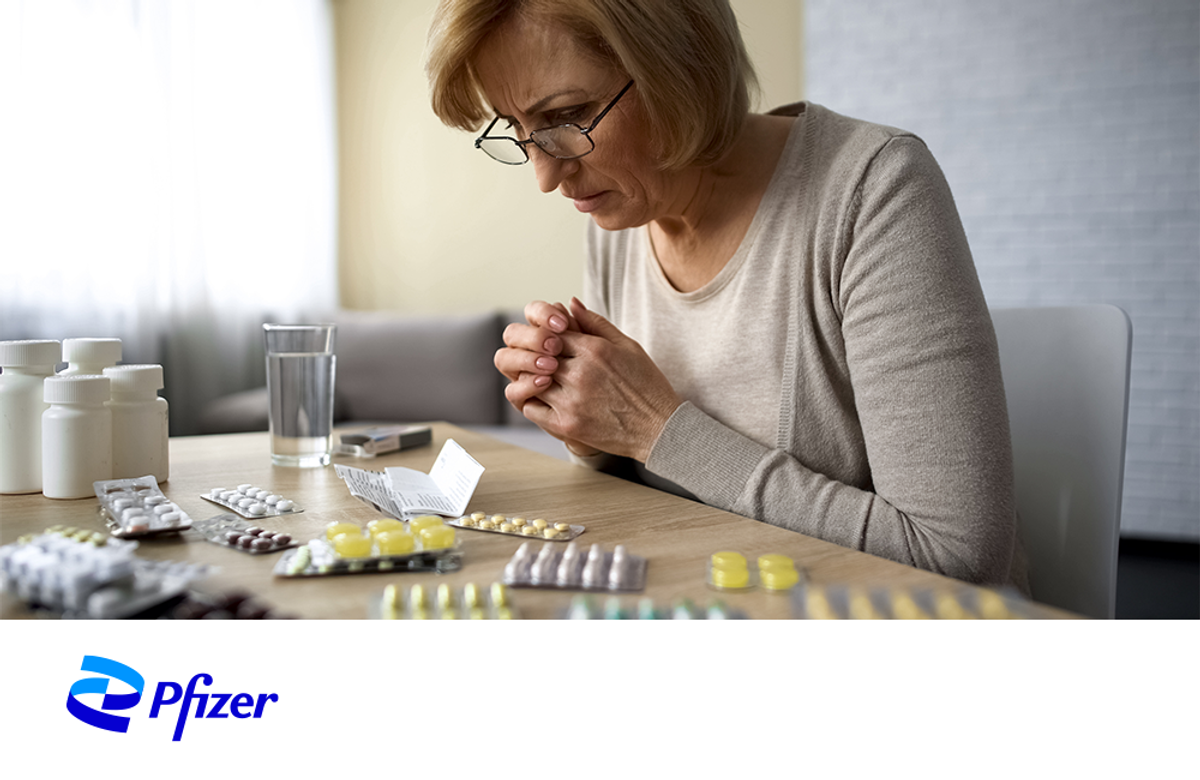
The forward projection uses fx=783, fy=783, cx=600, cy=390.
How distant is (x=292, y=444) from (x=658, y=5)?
63 centimetres

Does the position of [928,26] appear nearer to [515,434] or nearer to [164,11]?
[515,434]

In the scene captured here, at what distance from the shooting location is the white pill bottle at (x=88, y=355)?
0.75 meters

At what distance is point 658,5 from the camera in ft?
2.67

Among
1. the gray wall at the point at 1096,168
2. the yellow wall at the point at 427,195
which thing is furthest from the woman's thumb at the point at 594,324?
the gray wall at the point at 1096,168

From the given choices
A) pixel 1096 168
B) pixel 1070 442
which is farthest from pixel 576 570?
pixel 1096 168

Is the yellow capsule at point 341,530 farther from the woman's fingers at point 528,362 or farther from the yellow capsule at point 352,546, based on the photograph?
the woman's fingers at point 528,362

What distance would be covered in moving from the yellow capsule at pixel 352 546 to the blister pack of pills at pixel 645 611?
148mm

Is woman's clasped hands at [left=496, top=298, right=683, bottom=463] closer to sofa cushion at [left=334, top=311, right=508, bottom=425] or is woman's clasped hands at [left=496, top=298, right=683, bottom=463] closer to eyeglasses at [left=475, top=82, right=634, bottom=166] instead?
eyeglasses at [left=475, top=82, right=634, bottom=166]
